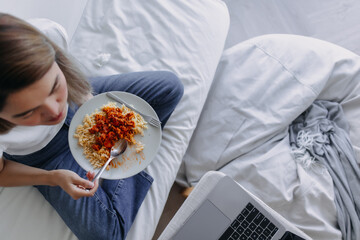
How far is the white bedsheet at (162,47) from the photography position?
113 centimetres

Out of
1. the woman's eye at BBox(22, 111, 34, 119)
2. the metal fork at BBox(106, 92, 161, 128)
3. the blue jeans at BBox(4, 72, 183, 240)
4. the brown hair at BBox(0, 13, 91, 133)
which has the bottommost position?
the blue jeans at BBox(4, 72, 183, 240)

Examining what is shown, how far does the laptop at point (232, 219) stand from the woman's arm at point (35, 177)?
33 cm

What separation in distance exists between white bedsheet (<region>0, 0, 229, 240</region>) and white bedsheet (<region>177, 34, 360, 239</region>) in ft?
0.39

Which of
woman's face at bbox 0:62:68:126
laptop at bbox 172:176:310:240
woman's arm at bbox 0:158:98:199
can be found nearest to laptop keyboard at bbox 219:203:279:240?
laptop at bbox 172:176:310:240

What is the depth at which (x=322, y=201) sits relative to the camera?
1129 mm

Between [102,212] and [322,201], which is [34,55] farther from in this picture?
[322,201]

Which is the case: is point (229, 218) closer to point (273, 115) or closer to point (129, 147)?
point (129, 147)

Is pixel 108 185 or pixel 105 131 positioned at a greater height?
pixel 105 131

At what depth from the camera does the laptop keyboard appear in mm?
854

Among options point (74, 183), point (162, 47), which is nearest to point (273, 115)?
point (162, 47)

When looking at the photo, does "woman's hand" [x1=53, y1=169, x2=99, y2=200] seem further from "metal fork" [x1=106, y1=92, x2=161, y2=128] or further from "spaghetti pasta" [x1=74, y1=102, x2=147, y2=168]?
"metal fork" [x1=106, y1=92, x2=161, y2=128]

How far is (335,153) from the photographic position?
3.88 feet

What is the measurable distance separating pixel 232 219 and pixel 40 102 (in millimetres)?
581

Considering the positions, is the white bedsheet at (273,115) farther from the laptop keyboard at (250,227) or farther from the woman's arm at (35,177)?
the woman's arm at (35,177)
